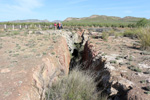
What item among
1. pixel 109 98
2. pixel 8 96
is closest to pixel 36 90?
pixel 8 96

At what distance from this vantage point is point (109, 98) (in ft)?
11.9

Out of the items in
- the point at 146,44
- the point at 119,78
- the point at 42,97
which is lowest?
the point at 42,97

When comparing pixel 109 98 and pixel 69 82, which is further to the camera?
pixel 69 82

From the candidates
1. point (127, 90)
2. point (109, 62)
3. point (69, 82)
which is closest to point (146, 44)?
point (109, 62)

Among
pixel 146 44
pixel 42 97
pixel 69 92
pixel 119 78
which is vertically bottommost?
pixel 42 97

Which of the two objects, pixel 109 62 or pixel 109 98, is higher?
pixel 109 62

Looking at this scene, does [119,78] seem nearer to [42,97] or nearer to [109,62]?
[109,62]

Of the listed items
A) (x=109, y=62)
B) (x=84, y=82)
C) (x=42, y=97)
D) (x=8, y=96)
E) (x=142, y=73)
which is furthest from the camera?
(x=109, y=62)

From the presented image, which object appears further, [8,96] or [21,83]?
[21,83]

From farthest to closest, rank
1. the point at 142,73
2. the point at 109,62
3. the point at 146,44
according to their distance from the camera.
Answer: the point at 146,44
the point at 109,62
the point at 142,73

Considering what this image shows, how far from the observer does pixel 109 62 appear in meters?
5.50

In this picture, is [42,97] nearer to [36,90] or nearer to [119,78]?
[36,90]

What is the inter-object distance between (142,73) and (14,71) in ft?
15.0

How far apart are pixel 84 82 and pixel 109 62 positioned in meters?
2.04
